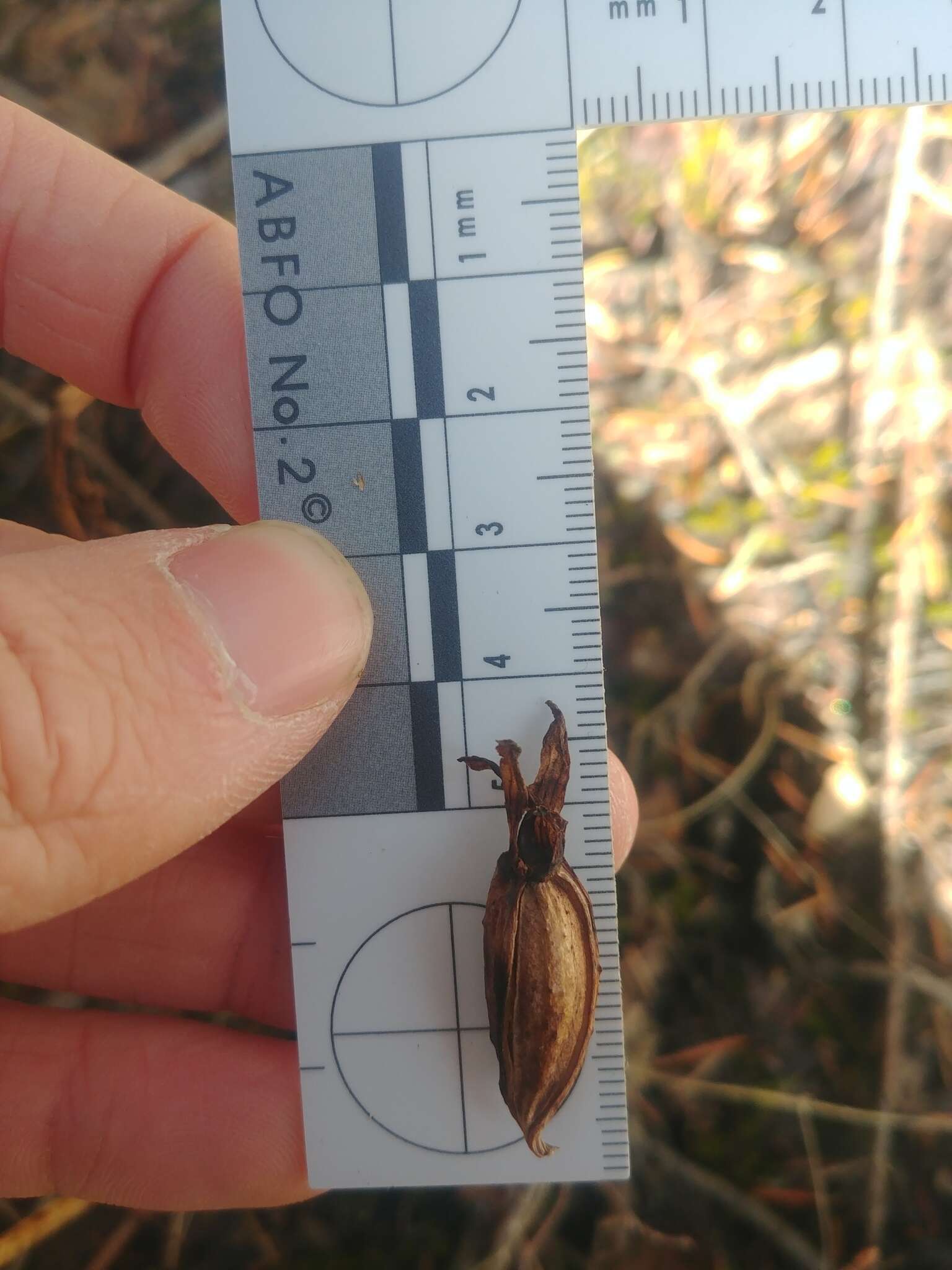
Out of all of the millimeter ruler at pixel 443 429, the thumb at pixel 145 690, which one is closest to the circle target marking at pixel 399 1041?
the millimeter ruler at pixel 443 429

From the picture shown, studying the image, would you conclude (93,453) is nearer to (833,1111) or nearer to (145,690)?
(145,690)

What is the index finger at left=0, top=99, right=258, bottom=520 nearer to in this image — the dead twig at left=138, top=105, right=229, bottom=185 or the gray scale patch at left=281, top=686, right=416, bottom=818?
the dead twig at left=138, top=105, right=229, bottom=185

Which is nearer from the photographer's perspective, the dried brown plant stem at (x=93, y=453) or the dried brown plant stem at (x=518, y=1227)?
the dried brown plant stem at (x=518, y=1227)

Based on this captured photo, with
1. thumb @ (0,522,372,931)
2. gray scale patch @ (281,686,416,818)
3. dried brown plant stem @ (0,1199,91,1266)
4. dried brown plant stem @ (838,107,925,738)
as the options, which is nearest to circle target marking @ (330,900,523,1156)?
gray scale patch @ (281,686,416,818)

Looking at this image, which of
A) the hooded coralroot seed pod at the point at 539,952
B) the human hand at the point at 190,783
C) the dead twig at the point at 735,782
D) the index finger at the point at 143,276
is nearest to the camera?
the human hand at the point at 190,783

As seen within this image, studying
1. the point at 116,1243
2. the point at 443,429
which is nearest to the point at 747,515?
the point at 443,429

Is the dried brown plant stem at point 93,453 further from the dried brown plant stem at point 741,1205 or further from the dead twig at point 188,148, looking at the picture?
the dried brown plant stem at point 741,1205

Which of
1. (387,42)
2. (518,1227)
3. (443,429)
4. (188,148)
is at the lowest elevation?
(518,1227)
